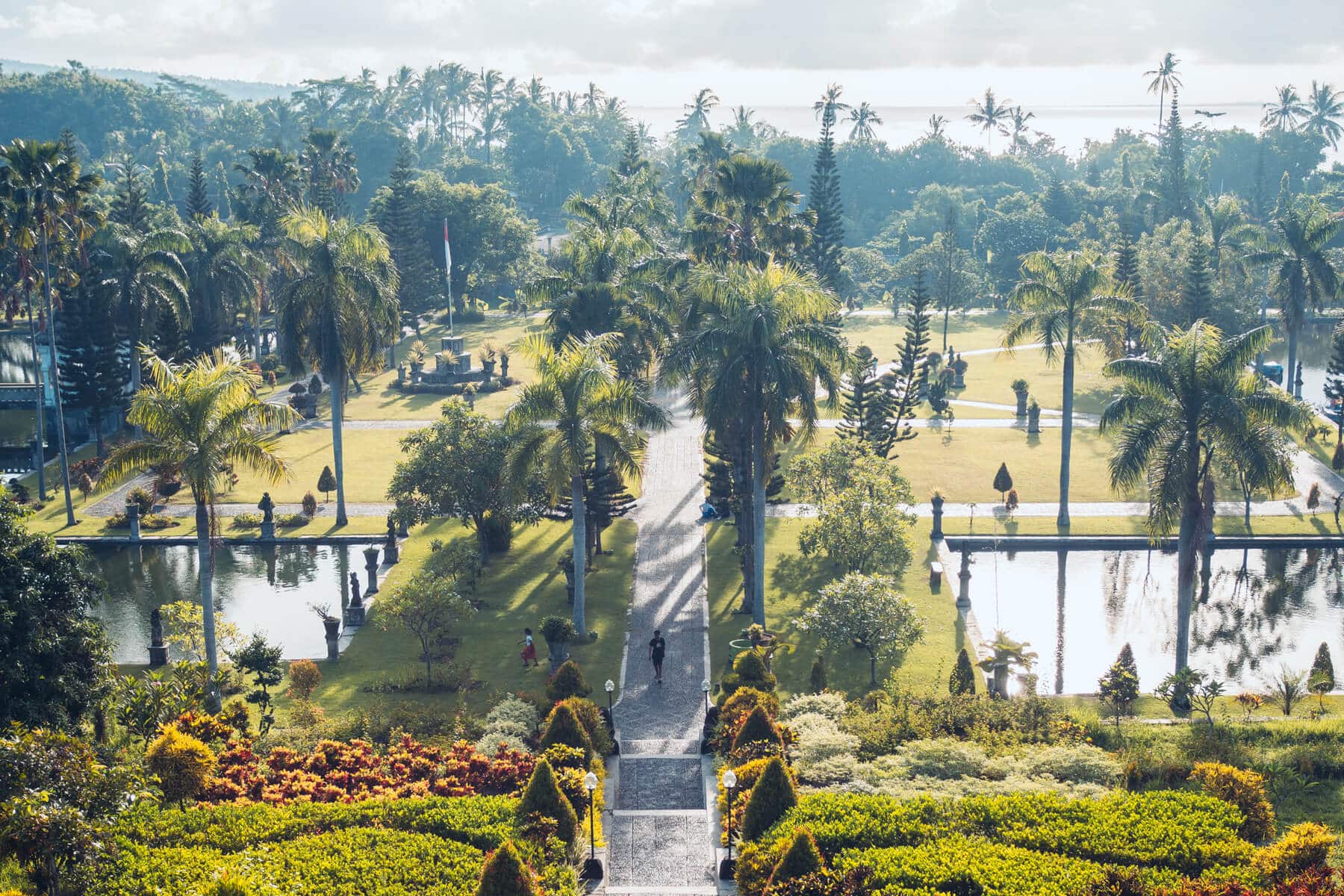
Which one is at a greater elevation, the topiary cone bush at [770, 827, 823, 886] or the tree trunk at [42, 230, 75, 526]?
the tree trunk at [42, 230, 75, 526]

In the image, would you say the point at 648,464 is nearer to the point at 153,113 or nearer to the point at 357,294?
the point at 357,294

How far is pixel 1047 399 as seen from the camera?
6756 cm

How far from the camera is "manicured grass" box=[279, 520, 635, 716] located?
33.5 m

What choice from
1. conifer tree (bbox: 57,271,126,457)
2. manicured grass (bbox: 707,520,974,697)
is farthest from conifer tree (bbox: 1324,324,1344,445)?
conifer tree (bbox: 57,271,126,457)

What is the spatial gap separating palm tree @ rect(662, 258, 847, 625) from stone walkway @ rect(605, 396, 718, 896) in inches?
143

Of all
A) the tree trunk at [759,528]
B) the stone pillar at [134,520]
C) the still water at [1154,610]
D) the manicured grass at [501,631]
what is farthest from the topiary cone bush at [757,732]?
the stone pillar at [134,520]

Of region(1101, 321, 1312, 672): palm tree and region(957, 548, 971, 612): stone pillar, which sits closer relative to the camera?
region(1101, 321, 1312, 672): palm tree

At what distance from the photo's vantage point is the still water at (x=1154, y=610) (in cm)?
3622

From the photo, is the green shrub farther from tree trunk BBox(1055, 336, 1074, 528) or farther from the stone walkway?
tree trunk BBox(1055, 336, 1074, 528)

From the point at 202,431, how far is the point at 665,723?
1335 cm

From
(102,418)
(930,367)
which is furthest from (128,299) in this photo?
(930,367)

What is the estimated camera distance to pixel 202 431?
3177cm

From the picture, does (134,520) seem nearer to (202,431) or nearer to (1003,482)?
(202,431)

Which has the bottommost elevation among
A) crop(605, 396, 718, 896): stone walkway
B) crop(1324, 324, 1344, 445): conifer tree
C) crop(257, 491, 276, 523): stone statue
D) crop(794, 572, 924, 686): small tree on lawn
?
crop(605, 396, 718, 896): stone walkway
